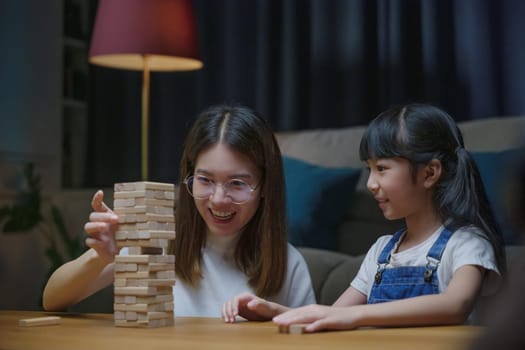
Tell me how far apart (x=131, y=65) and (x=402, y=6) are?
1275mm

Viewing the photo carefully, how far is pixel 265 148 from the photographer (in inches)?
57.9

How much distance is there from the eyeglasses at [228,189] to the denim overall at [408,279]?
0.29 m

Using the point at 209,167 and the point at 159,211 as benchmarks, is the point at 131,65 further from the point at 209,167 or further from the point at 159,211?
the point at 159,211

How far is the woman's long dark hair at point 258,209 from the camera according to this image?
1473 millimetres

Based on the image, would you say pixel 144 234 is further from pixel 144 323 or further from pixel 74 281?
pixel 74 281

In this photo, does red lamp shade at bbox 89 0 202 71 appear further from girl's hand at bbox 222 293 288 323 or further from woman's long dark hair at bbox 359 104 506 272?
girl's hand at bbox 222 293 288 323

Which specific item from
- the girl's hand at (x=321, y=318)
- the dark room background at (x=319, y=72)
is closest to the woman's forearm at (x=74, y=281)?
the girl's hand at (x=321, y=318)

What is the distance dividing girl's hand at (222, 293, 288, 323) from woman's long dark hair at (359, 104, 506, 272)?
0.41 meters

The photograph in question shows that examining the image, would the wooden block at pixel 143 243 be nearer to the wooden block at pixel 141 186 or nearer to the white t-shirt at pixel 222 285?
the wooden block at pixel 141 186

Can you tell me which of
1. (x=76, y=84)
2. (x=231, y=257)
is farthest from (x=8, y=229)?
(x=231, y=257)

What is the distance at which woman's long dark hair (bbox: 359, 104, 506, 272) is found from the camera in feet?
Answer: 4.40

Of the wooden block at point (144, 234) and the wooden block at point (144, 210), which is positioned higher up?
the wooden block at point (144, 210)

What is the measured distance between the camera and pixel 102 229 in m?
1.07

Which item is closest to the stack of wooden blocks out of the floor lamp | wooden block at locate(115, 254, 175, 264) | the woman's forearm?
wooden block at locate(115, 254, 175, 264)
